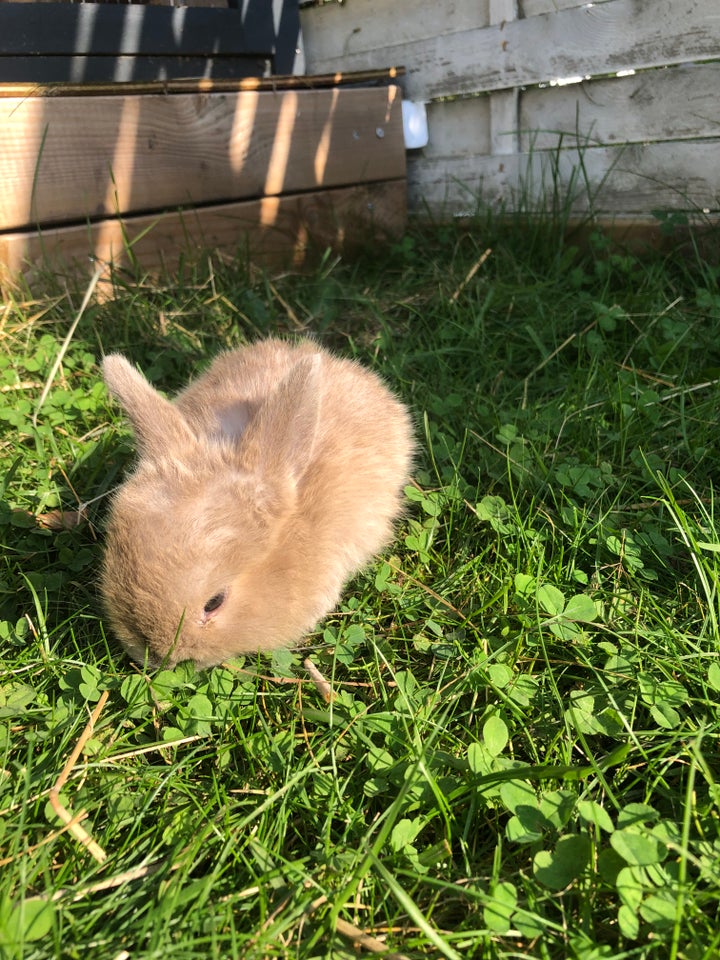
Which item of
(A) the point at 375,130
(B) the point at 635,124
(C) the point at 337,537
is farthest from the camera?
(A) the point at 375,130

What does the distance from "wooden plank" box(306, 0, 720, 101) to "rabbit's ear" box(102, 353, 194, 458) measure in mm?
3134

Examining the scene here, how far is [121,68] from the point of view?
410cm

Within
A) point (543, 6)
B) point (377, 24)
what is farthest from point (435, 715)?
point (377, 24)

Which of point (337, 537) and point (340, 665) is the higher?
point (337, 537)

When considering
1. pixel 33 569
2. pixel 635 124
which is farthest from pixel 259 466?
pixel 635 124

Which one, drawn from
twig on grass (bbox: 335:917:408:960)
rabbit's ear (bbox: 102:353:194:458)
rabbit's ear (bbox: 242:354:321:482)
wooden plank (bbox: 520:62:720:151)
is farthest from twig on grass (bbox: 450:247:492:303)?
twig on grass (bbox: 335:917:408:960)

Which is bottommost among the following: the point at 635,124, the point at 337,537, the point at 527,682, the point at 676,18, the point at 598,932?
the point at 598,932

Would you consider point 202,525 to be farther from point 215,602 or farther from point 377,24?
point 377,24

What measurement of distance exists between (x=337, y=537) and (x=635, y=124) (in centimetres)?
299

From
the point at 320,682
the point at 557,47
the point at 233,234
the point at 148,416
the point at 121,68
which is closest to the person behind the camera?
the point at 320,682

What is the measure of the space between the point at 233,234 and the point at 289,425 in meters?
2.59

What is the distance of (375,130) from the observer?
15.2 feet

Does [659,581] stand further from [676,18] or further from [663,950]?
A: [676,18]

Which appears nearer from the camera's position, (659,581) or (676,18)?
(659,581)
